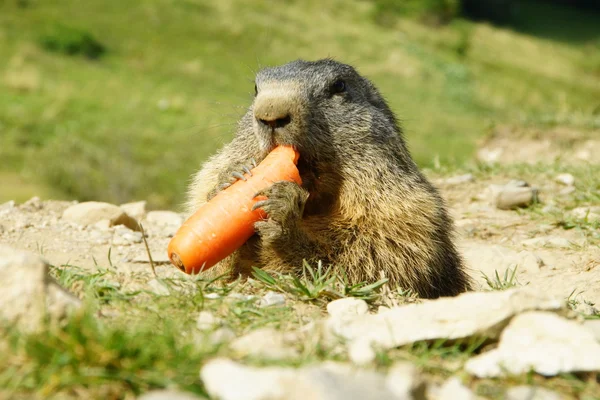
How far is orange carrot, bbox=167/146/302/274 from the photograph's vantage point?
3.76 m

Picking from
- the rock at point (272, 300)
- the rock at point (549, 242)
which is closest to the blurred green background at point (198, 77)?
the rock at point (272, 300)

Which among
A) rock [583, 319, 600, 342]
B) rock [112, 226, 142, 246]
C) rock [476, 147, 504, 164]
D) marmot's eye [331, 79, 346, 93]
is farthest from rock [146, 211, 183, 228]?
rock [476, 147, 504, 164]

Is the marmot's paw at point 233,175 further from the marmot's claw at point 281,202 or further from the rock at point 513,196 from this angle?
the rock at point 513,196

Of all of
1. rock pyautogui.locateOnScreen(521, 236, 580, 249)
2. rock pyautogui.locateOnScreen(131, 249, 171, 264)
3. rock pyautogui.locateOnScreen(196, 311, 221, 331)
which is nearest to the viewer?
rock pyautogui.locateOnScreen(196, 311, 221, 331)

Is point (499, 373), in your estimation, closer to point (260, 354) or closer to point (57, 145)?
point (260, 354)

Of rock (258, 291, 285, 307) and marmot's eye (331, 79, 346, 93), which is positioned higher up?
marmot's eye (331, 79, 346, 93)

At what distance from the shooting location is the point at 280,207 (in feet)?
12.4

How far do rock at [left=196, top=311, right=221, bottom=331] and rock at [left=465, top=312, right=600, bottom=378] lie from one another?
103 centimetres

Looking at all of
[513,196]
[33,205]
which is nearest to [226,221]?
[33,205]

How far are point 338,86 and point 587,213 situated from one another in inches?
102

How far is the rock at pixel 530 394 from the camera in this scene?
2.23 metres

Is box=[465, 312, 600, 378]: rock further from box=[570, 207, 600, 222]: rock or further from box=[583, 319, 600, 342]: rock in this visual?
box=[570, 207, 600, 222]: rock

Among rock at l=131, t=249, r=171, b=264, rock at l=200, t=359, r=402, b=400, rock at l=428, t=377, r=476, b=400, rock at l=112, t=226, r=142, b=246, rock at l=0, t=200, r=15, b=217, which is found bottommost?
rock at l=131, t=249, r=171, b=264

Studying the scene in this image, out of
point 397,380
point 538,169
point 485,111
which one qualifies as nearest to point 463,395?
point 397,380
